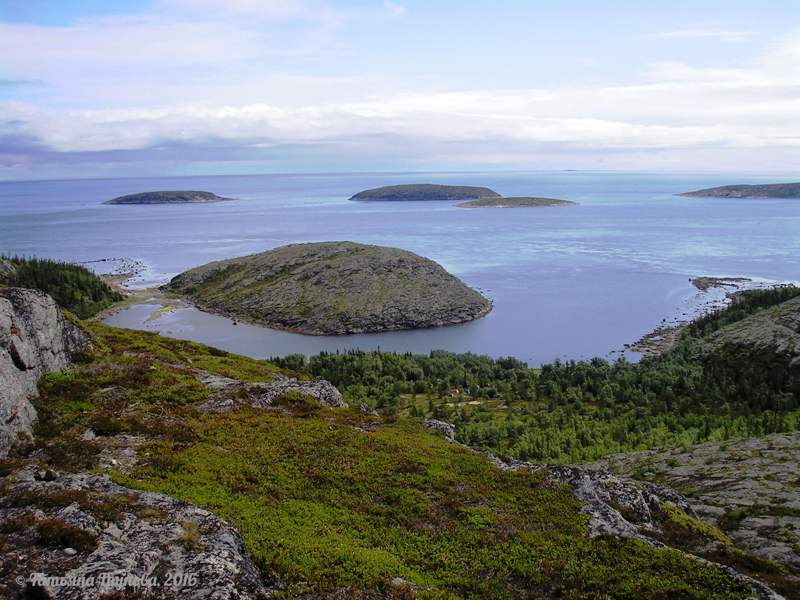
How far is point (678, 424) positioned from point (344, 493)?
40.5 meters

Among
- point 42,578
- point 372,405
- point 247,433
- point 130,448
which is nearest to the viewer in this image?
point 42,578

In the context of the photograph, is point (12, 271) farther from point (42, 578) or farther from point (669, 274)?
point (669, 274)

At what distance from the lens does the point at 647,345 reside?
9044 centimetres

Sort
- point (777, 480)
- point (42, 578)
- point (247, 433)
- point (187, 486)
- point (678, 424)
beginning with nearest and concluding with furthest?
point (42, 578), point (187, 486), point (247, 433), point (777, 480), point (678, 424)

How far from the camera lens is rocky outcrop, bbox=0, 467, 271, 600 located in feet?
39.2

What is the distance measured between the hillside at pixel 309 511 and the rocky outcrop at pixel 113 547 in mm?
45

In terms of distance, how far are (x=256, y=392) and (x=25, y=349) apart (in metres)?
10.5

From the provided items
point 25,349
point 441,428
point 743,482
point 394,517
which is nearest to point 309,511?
point 394,517

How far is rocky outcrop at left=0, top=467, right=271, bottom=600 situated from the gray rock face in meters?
5.47

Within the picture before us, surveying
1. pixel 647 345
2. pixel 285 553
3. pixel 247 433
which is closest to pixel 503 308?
pixel 647 345

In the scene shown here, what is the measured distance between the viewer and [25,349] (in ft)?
78.8

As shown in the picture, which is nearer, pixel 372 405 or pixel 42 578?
pixel 42 578

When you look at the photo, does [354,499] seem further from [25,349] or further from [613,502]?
[25,349]

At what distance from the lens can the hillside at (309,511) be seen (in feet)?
45.0
